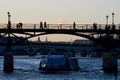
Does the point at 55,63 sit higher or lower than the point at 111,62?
lower

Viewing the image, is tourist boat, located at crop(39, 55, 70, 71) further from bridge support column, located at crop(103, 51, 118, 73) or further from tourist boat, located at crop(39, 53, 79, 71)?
bridge support column, located at crop(103, 51, 118, 73)

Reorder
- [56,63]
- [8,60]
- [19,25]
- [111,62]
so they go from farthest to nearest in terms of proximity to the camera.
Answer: [56,63] → [111,62] → [8,60] → [19,25]

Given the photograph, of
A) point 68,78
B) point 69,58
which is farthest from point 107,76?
point 69,58

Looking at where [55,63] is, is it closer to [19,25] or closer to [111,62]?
[111,62]

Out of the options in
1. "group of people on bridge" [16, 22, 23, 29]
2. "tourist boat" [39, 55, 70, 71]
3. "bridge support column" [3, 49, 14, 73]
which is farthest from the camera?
"tourist boat" [39, 55, 70, 71]

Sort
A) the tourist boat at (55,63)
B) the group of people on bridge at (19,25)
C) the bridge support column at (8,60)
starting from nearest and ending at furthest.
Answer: the group of people on bridge at (19,25), the bridge support column at (8,60), the tourist boat at (55,63)

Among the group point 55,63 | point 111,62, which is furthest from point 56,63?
point 111,62

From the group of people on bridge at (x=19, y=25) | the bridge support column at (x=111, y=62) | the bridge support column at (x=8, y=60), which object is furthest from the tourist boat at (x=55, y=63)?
the group of people on bridge at (x=19, y=25)

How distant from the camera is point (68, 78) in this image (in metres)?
104

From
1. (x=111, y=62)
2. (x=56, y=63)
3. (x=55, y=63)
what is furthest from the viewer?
(x=56, y=63)

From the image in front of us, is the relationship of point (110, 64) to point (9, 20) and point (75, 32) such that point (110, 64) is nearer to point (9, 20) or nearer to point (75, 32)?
point (75, 32)

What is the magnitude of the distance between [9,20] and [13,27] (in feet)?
5.03

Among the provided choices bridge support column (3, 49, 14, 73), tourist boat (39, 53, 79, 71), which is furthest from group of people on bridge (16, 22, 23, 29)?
tourist boat (39, 53, 79, 71)

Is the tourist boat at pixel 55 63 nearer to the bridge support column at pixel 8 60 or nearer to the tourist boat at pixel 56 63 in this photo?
the tourist boat at pixel 56 63
